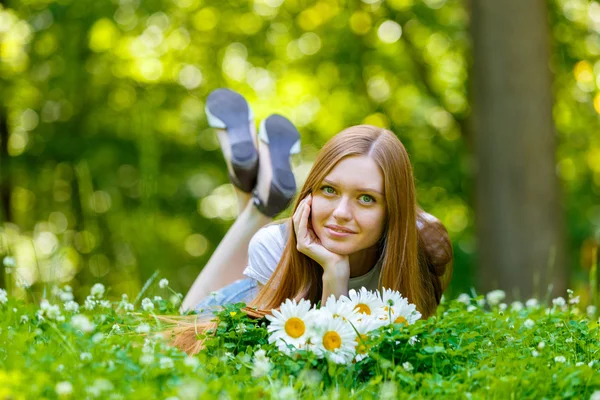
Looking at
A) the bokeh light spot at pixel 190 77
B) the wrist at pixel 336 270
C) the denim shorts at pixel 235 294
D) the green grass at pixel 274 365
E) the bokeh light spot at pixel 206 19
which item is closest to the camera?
the green grass at pixel 274 365

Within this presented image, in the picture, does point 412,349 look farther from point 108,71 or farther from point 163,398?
point 108,71

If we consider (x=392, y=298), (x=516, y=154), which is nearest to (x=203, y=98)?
Result: (x=516, y=154)

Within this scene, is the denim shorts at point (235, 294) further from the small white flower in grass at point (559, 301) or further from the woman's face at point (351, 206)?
the small white flower in grass at point (559, 301)

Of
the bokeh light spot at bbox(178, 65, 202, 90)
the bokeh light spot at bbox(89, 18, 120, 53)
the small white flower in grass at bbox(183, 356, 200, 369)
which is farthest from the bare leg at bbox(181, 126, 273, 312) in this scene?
the bokeh light spot at bbox(178, 65, 202, 90)

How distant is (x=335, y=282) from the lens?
2.80 meters

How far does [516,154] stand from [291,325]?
4548 mm

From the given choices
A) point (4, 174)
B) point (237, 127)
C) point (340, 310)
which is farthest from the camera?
point (4, 174)

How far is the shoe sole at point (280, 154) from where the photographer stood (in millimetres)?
4086

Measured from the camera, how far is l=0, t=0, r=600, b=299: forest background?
8.76m

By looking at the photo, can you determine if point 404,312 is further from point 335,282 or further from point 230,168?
point 230,168

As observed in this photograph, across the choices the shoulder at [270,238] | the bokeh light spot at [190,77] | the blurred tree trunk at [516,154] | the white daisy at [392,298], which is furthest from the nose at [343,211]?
the bokeh light spot at [190,77]

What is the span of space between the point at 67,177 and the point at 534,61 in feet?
21.0

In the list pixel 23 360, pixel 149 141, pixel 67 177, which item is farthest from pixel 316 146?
pixel 23 360

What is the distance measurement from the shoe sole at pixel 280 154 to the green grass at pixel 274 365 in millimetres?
1361
